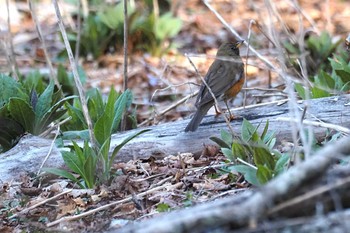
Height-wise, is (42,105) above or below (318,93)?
above

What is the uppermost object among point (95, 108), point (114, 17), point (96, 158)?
point (114, 17)

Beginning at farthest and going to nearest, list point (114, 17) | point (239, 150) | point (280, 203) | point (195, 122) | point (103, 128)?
1. point (114, 17)
2. point (195, 122)
3. point (103, 128)
4. point (239, 150)
5. point (280, 203)

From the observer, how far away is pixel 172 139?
516cm

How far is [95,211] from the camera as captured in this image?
4172 millimetres

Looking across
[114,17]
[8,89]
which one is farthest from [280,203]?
[114,17]

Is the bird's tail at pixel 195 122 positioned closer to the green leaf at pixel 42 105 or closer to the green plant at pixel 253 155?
the green plant at pixel 253 155

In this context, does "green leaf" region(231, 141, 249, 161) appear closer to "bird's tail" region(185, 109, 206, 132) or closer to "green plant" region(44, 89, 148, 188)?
"green plant" region(44, 89, 148, 188)

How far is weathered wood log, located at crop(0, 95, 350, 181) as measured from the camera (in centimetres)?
499

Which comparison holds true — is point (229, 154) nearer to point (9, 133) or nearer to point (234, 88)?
point (234, 88)

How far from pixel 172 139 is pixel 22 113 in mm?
1106

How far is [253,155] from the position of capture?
13.5 ft

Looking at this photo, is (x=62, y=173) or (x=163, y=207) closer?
(x=163, y=207)

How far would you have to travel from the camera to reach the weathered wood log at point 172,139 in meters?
4.99

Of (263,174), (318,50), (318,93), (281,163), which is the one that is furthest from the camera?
(318,50)
